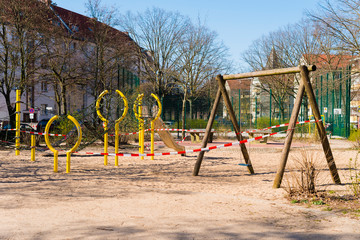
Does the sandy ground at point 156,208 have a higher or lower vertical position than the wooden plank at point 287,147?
lower

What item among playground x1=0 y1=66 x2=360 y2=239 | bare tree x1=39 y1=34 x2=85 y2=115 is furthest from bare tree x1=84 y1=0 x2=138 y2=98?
playground x1=0 y1=66 x2=360 y2=239

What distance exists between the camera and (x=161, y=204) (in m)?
5.27

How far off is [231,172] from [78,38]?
22.5 metres

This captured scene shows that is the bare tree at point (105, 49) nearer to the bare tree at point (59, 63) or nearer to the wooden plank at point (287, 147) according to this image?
the bare tree at point (59, 63)

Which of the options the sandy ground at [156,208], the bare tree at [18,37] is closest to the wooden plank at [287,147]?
the sandy ground at [156,208]

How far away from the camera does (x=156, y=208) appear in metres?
5.03

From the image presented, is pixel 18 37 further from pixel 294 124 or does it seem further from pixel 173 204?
pixel 173 204

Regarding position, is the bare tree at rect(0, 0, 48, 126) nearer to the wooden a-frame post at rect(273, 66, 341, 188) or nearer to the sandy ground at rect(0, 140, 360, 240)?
the sandy ground at rect(0, 140, 360, 240)

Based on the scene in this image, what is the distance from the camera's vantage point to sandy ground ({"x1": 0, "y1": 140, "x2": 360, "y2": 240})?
13.0ft

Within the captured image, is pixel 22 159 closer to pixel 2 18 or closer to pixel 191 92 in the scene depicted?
pixel 2 18

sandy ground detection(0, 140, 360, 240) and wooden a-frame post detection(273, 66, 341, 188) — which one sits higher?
wooden a-frame post detection(273, 66, 341, 188)

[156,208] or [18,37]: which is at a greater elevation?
[18,37]

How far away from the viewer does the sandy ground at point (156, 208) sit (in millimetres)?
3977

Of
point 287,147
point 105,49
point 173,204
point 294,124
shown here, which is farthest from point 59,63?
point 173,204
